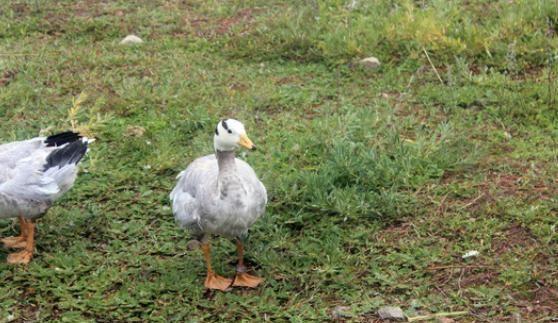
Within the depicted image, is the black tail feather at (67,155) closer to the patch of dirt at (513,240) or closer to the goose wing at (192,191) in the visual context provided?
the goose wing at (192,191)

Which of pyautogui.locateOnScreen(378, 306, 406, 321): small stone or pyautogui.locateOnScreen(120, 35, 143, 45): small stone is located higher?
pyautogui.locateOnScreen(378, 306, 406, 321): small stone

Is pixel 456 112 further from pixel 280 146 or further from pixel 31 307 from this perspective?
pixel 31 307

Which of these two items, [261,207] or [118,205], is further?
[118,205]

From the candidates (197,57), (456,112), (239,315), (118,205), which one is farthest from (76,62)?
(239,315)

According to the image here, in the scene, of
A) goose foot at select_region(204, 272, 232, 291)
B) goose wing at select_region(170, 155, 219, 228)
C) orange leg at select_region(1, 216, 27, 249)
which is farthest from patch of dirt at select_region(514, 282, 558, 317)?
orange leg at select_region(1, 216, 27, 249)

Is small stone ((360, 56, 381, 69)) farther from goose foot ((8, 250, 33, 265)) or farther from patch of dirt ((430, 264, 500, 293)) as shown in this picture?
goose foot ((8, 250, 33, 265))

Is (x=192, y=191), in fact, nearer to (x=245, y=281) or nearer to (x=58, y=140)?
(x=245, y=281)

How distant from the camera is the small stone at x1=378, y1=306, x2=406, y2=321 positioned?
4258mm

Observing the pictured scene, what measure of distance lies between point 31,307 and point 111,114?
96.0 inches

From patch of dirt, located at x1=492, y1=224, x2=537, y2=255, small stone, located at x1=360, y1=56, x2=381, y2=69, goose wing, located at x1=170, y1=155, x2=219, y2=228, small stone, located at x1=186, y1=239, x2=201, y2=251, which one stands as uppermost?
goose wing, located at x1=170, y1=155, x2=219, y2=228

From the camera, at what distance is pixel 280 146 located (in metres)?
6.09

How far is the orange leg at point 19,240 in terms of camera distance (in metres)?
5.10

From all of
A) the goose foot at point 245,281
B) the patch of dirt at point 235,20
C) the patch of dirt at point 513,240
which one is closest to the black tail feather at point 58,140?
the goose foot at point 245,281

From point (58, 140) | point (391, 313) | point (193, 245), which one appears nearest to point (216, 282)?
point (193, 245)
